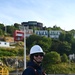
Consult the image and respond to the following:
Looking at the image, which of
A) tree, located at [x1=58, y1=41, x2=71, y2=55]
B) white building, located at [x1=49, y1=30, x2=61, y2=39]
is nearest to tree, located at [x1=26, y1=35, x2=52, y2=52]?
tree, located at [x1=58, y1=41, x2=71, y2=55]

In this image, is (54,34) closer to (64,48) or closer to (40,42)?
(64,48)

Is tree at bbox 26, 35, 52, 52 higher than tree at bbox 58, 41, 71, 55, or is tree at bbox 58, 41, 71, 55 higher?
tree at bbox 26, 35, 52, 52

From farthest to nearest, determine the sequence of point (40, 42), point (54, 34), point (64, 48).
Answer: point (54, 34) → point (64, 48) → point (40, 42)

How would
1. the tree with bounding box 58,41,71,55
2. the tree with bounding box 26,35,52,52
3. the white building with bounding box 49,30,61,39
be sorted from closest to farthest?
1. the tree with bounding box 26,35,52,52
2. the tree with bounding box 58,41,71,55
3. the white building with bounding box 49,30,61,39

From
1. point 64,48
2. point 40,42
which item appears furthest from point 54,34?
point 40,42

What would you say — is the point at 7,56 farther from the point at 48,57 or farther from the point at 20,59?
the point at 48,57

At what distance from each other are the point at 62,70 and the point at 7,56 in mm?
14016

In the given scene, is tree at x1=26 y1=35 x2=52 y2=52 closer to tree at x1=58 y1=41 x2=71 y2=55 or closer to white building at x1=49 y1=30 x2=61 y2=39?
tree at x1=58 y1=41 x2=71 y2=55

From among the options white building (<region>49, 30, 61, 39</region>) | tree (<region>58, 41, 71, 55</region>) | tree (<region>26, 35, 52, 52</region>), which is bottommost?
tree (<region>58, 41, 71, 55</region>)

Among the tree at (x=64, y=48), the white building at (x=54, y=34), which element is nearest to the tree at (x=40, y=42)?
the tree at (x=64, y=48)

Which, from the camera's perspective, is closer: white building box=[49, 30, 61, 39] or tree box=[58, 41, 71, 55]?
tree box=[58, 41, 71, 55]

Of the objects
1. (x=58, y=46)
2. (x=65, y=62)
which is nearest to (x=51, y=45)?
(x=58, y=46)

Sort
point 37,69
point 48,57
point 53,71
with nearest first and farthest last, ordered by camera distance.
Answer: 1. point 37,69
2. point 53,71
3. point 48,57

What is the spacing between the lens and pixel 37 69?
4539 millimetres
